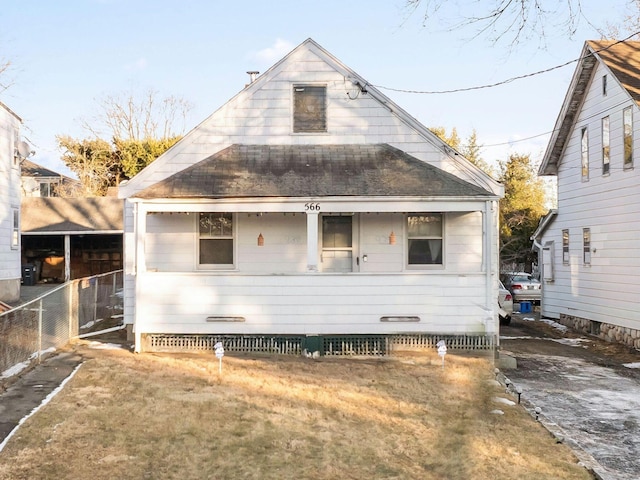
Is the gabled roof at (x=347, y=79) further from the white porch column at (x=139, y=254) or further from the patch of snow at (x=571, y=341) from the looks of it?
the patch of snow at (x=571, y=341)

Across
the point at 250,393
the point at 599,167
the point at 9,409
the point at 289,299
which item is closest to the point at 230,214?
the point at 289,299

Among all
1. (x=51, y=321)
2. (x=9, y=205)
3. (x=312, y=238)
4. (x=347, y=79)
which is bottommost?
(x=51, y=321)

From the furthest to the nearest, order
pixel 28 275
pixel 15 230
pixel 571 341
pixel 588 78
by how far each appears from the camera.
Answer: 1. pixel 28 275
2. pixel 15 230
3. pixel 588 78
4. pixel 571 341

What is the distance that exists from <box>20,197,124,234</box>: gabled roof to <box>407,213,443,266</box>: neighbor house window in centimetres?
1908

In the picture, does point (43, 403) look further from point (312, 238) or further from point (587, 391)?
point (587, 391)

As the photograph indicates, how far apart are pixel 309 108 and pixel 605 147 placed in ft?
27.8

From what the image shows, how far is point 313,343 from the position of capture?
40.8 ft

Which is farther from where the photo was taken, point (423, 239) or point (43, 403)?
point (423, 239)

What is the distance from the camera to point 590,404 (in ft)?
30.9

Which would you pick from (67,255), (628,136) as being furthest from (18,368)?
(67,255)

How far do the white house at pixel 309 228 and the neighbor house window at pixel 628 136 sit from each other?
4.66m

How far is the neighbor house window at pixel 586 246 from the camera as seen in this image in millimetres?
17641

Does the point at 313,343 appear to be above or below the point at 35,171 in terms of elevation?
below

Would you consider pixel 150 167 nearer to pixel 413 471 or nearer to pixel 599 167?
pixel 413 471
